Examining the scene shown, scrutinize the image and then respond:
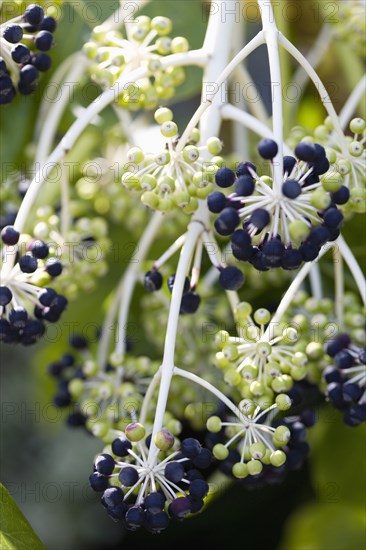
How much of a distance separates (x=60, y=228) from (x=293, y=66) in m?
0.90

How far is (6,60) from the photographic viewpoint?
113cm

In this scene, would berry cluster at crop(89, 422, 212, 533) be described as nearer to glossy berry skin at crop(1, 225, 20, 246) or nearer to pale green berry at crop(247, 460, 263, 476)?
pale green berry at crop(247, 460, 263, 476)

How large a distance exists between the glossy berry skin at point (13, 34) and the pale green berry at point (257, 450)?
639 millimetres

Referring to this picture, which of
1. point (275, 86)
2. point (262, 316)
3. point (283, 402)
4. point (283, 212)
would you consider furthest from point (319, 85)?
point (283, 402)

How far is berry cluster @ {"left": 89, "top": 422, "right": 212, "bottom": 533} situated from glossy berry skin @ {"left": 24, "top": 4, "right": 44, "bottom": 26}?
0.58 metres

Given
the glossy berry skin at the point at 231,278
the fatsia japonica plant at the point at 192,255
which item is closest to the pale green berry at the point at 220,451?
the fatsia japonica plant at the point at 192,255

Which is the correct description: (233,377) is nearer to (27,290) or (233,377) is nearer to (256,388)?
(256,388)

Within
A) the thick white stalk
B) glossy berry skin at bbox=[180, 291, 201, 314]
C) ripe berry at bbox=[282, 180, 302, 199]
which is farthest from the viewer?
the thick white stalk

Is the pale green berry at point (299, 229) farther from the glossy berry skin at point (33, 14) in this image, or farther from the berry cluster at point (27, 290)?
the glossy berry skin at point (33, 14)

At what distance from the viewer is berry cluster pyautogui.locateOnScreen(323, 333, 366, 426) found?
1.11 metres

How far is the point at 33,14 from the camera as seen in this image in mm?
1113

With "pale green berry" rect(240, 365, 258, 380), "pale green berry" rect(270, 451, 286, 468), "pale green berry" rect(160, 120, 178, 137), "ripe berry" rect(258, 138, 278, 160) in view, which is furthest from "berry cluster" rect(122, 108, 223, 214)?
"pale green berry" rect(270, 451, 286, 468)

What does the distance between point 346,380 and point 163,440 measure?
31cm

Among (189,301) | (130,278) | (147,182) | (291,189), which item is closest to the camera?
(291,189)
